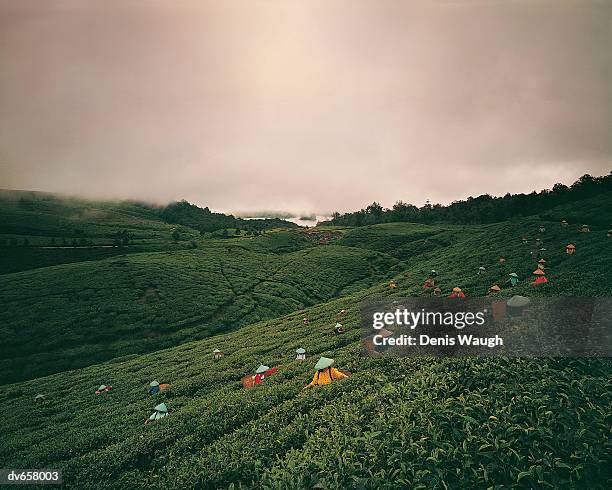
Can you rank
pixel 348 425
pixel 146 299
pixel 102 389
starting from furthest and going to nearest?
pixel 146 299
pixel 102 389
pixel 348 425

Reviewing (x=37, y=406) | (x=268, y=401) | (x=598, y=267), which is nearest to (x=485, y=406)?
(x=268, y=401)

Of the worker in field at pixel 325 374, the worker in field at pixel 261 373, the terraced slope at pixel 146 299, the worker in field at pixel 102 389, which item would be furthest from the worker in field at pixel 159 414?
the terraced slope at pixel 146 299

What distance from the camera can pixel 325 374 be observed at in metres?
17.7

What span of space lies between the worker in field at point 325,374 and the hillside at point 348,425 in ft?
3.44

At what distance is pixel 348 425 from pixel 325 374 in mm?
5937

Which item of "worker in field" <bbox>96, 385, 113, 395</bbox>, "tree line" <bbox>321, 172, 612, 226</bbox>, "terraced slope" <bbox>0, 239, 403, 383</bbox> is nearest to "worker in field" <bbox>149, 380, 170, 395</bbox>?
"worker in field" <bbox>96, 385, 113, 395</bbox>

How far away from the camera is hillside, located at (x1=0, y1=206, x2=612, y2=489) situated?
852 cm

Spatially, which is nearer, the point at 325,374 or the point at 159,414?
the point at 325,374

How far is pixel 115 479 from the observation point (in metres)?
13.9

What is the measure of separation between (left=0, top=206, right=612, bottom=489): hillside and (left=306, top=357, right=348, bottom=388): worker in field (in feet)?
3.44

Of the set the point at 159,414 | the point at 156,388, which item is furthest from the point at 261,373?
the point at 156,388

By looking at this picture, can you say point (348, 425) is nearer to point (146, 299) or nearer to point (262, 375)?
point (262, 375)

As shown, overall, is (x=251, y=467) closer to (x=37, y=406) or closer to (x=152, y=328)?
(x=37, y=406)

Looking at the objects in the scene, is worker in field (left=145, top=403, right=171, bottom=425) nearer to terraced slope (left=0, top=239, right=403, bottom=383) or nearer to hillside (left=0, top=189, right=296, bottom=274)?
terraced slope (left=0, top=239, right=403, bottom=383)
